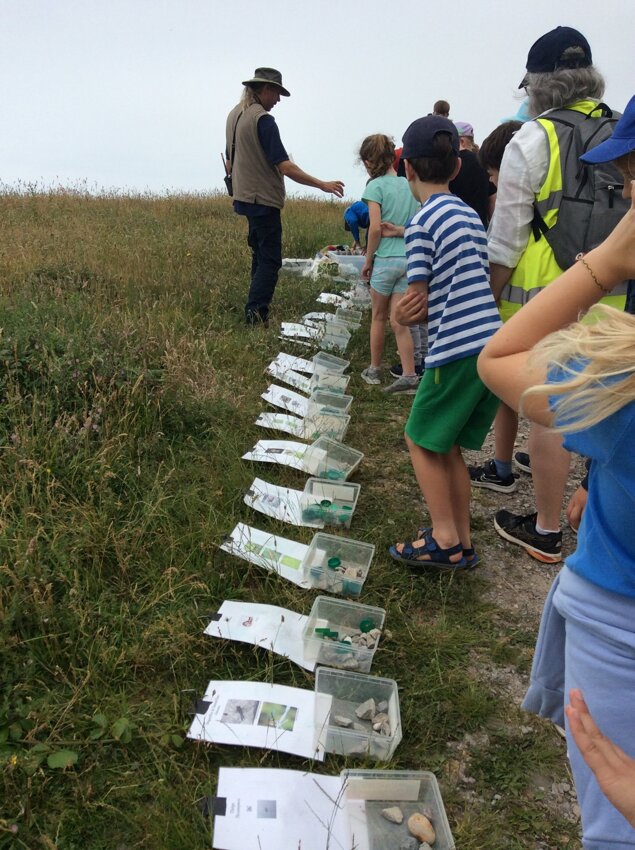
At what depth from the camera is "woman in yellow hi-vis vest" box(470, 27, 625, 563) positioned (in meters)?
2.17

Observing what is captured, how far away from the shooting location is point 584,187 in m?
2.13

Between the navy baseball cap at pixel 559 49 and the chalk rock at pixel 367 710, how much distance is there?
2.33m

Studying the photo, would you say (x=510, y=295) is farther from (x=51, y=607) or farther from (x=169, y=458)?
(x=51, y=607)

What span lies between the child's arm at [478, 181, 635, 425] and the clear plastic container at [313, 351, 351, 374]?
322cm

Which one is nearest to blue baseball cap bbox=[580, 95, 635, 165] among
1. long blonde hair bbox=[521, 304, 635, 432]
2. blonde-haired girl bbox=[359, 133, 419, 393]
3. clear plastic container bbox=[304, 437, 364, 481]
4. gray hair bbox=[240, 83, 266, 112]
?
long blonde hair bbox=[521, 304, 635, 432]

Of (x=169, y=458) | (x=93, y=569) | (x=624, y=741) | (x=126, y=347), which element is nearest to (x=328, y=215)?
(x=126, y=347)

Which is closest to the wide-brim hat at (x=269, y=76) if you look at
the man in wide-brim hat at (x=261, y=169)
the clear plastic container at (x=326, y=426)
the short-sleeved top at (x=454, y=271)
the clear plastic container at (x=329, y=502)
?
the man in wide-brim hat at (x=261, y=169)

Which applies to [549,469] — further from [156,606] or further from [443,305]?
[156,606]

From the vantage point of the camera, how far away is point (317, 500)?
8.95ft

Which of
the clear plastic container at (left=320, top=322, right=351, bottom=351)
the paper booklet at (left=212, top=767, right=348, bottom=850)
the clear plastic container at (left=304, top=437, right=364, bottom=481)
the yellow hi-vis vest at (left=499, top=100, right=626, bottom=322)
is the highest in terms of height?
the yellow hi-vis vest at (left=499, top=100, right=626, bottom=322)

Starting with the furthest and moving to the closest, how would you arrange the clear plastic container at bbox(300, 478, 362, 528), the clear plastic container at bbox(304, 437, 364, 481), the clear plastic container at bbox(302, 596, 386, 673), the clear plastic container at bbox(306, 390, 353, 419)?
1. the clear plastic container at bbox(306, 390, 353, 419)
2. the clear plastic container at bbox(304, 437, 364, 481)
3. the clear plastic container at bbox(300, 478, 362, 528)
4. the clear plastic container at bbox(302, 596, 386, 673)

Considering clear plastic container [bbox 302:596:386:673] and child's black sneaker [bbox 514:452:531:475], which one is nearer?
clear plastic container [bbox 302:596:386:673]

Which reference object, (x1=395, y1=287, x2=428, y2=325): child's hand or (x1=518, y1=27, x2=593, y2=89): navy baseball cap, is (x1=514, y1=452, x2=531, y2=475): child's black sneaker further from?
(x1=518, y1=27, x2=593, y2=89): navy baseball cap

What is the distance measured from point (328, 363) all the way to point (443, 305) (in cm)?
214
